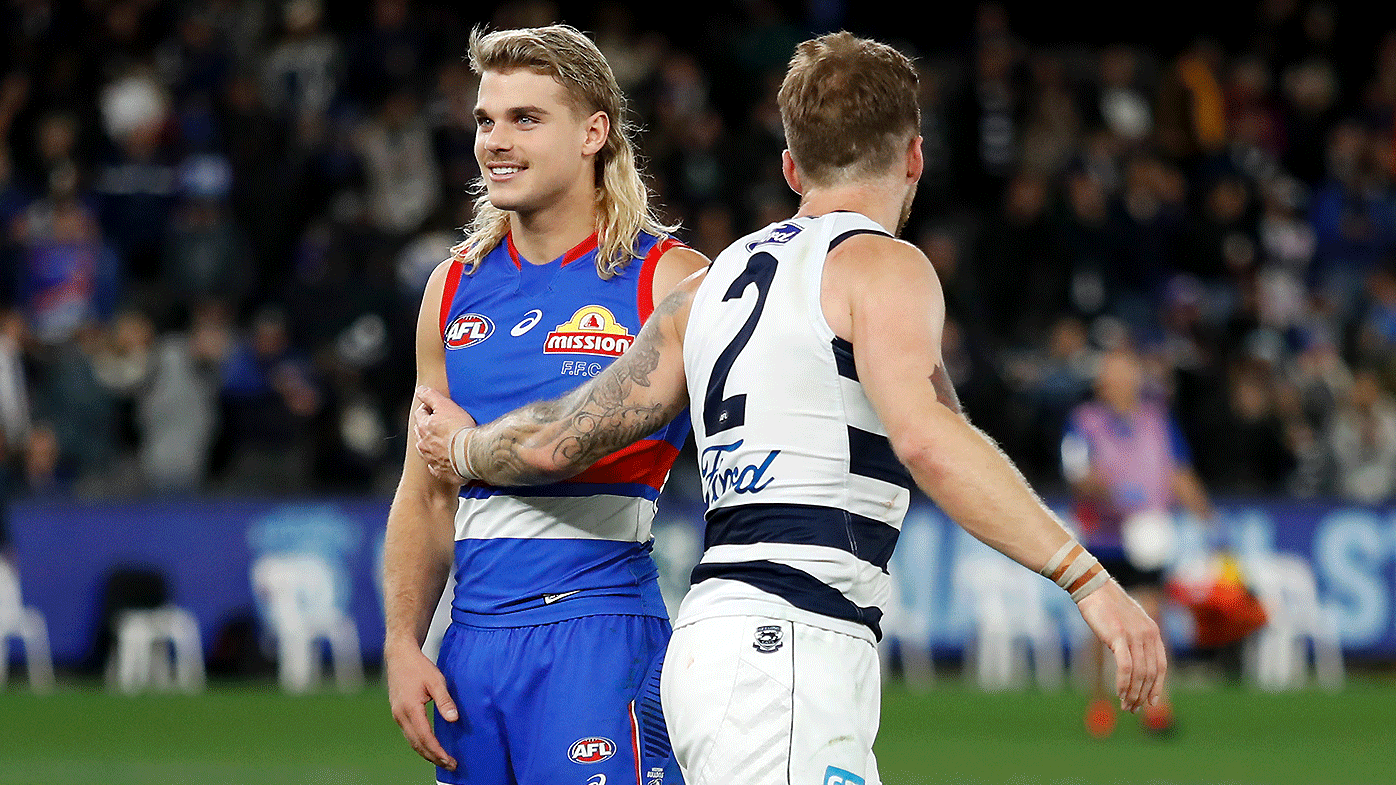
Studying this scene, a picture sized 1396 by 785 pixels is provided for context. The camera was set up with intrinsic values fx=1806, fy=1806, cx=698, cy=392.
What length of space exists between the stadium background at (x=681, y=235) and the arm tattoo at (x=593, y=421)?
266 inches

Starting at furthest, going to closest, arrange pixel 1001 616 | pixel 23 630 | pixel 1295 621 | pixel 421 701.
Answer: pixel 1295 621 → pixel 1001 616 → pixel 23 630 → pixel 421 701

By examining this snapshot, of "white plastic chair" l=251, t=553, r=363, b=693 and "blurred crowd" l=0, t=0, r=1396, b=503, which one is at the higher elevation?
"blurred crowd" l=0, t=0, r=1396, b=503

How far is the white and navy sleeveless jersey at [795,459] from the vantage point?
3650mm

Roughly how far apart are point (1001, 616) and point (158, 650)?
6609 mm

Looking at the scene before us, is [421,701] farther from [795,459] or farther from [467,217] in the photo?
[467,217]

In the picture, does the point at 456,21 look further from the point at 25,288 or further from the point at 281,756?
the point at 281,756

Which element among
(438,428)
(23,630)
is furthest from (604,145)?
(23,630)

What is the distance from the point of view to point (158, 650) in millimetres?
14008

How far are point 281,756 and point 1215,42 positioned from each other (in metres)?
16.3

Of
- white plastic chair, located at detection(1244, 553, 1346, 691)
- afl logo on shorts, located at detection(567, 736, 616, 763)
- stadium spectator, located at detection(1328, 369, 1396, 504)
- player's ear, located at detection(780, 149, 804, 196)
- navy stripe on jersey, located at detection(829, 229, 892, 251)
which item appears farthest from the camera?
stadium spectator, located at detection(1328, 369, 1396, 504)

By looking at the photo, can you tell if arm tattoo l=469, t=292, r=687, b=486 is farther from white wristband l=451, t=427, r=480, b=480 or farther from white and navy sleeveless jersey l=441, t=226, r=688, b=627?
white and navy sleeveless jersey l=441, t=226, r=688, b=627

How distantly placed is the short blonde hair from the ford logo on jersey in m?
0.13

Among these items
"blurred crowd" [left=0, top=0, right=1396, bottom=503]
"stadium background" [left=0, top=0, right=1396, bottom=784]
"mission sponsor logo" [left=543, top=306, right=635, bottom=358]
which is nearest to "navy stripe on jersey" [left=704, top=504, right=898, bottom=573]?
"mission sponsor logo" [left=543, top=306, right=635, bottom=358]

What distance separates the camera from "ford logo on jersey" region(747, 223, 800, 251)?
378cm
